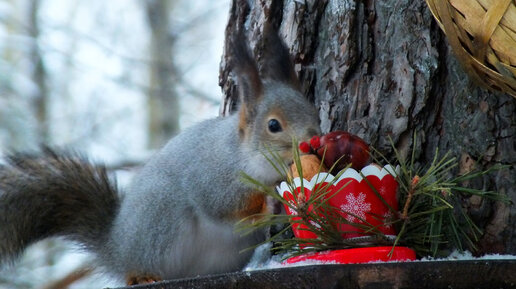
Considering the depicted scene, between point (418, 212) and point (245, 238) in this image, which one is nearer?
point (418, 212)

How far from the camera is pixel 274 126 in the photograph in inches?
59.0

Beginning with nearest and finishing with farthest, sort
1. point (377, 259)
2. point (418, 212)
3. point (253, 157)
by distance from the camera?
1. point (377, 259)
2. point (418, 212)
3. point (253, 157)

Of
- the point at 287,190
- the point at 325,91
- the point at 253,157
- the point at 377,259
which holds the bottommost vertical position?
the point at 377,259

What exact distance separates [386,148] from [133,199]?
0.57 m

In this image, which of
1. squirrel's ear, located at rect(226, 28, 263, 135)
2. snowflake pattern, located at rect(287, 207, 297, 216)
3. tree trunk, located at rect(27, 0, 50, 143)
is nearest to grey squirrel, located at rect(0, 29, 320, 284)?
squirrel's ear, located at rect(226, 28, 263, 135)

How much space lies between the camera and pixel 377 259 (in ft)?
3.51

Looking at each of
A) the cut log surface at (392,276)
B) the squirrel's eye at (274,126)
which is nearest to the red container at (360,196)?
the cut log surface at (392,276)

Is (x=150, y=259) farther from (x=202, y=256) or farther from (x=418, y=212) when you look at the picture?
(x=418, y=212)

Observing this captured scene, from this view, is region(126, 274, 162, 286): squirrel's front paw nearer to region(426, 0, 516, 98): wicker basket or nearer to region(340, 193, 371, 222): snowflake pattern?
region(340, 193, 371, 222): snowflake pattern

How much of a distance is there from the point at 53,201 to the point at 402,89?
0.82 m

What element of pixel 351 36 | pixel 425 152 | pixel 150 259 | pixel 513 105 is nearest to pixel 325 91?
pixel 351 36

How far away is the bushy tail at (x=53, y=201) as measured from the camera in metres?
1.58

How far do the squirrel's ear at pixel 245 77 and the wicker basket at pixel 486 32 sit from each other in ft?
1.31

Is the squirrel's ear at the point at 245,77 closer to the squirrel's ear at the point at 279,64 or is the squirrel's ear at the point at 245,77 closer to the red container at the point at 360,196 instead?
the squirrel's ear at the point at 279,64
